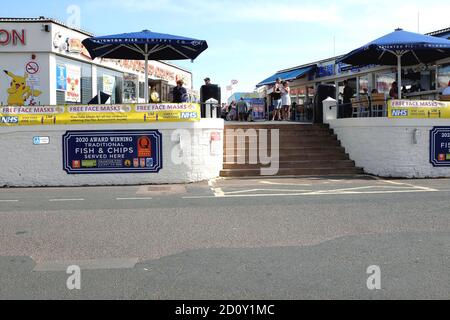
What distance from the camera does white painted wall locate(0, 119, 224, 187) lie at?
43.3ft

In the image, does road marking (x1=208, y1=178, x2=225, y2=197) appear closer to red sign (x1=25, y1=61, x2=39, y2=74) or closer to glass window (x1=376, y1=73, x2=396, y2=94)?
red sign (x1=25, y1=61, x2=39, y2=74)

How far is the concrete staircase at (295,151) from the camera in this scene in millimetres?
14391

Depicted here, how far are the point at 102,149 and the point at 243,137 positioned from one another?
16.1ft

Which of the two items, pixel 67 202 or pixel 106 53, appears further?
pixel 106 53

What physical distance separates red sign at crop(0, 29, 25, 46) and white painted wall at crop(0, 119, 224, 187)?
276 inches

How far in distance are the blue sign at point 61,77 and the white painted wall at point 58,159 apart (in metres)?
6.75

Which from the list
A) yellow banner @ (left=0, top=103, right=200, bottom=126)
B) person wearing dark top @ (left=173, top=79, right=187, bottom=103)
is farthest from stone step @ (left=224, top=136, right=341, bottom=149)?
yellow banner @ (left=0, top=103, right=200, bottom=126)

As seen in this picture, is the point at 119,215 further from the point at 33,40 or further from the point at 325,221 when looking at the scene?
the point at 33,40

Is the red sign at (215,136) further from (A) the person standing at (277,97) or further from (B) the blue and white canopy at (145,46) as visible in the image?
(A) the person standing at (277,97)

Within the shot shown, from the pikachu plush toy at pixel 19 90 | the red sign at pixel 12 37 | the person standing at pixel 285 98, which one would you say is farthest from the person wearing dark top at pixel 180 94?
the red sign at pixel 12 37

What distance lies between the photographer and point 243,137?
638 inches

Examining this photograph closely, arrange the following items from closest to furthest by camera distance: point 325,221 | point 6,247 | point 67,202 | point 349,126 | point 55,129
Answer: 1. point 6,247
2. point 325,221
3. point 67,202
4. point 55,129
5. point 349,126
